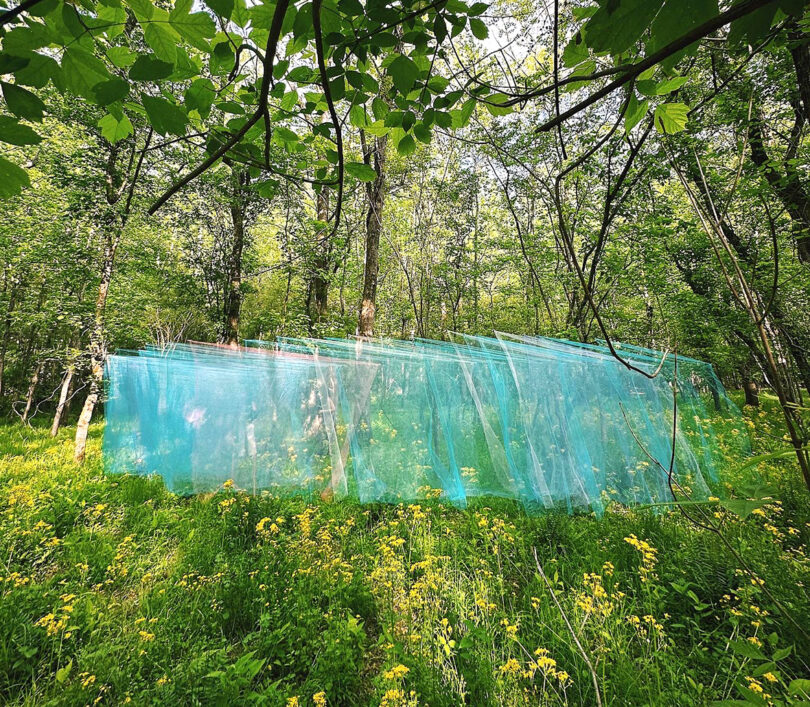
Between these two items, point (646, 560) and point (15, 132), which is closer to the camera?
point (15, 132)

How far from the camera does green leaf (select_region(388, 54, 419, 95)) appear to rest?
0.67 metres

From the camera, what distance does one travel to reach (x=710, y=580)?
85.5 inches

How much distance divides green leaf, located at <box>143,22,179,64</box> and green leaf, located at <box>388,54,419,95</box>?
1.27ft

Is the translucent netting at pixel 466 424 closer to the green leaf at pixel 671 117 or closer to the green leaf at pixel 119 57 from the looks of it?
the green leaf at pixel 671 117

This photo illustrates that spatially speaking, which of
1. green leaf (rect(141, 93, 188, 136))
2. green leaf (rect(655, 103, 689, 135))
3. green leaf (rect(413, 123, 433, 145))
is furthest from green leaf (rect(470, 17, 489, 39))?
green leaf (rect(141, 93, 188, 136))

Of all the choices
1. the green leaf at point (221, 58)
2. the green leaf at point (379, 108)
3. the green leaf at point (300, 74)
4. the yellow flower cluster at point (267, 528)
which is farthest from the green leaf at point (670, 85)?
the yellow flower cluster at point (267, 528)

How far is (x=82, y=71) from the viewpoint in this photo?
0.52 m

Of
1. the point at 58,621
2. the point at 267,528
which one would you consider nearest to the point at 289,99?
the point at 58,621

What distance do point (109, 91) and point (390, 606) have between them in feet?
8.38

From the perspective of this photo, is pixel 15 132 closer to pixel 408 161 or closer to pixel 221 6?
pixel 221 6

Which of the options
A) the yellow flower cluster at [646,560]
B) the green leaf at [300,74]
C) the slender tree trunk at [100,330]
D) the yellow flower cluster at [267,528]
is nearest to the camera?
the green leaf at [300,74]

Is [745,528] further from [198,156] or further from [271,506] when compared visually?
[198,156]

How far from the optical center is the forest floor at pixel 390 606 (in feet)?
5.14

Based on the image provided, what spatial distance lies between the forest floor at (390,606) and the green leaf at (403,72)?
63.3 inches
